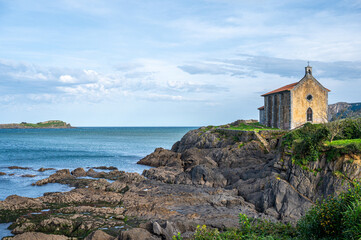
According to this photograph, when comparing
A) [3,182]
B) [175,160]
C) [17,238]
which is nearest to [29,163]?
[3,182]

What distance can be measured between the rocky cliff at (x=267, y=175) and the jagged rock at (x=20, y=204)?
44.3 ft

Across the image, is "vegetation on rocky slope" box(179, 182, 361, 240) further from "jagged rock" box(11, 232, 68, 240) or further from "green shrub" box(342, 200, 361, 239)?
"jagged rock" box(11, 232, 68, 240)

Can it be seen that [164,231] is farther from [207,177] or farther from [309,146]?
[207,177]

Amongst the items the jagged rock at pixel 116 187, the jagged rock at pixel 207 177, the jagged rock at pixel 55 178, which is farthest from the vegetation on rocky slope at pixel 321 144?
the jagged rock at pixel 55 178

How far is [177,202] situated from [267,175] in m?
8.70

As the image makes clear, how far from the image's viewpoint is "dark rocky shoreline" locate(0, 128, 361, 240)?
17.8 metres

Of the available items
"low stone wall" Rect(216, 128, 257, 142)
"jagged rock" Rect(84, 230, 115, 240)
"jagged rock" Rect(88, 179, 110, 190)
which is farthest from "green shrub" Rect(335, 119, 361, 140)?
"jagged rock" Rect(84, 230, 115, 240)

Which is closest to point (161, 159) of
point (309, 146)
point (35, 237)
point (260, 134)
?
point (260, 134)

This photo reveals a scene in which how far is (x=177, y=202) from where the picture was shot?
22.8 metres

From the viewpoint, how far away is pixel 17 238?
15.4 meters

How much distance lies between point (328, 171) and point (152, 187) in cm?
1528

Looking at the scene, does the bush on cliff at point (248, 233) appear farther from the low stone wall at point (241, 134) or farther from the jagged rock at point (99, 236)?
the low stone wall at point (241, 134)

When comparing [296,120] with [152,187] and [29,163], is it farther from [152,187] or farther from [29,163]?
[29,163]

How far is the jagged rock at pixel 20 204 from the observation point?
2158cm
